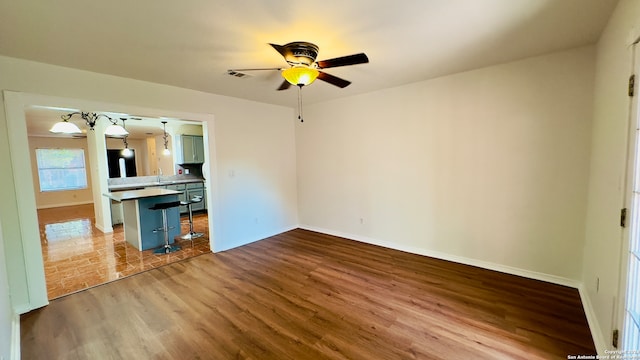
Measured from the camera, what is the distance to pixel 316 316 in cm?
241

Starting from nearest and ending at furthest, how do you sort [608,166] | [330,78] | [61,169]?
[608,166], [330,78], [61,169]

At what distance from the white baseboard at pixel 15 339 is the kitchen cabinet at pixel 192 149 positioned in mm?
5171

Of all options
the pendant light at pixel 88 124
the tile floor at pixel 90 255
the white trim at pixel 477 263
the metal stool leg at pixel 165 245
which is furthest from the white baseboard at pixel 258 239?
the pendant light at pixel 88 124

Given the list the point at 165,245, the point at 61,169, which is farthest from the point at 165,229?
the point at 61,169

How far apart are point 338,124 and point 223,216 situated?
2591mm

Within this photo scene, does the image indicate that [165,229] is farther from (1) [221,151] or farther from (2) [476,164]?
(2) [476,164]

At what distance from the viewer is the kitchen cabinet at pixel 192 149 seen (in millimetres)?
7098

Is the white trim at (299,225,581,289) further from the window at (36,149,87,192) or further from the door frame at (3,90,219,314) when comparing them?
the window at (36,149,87,192)

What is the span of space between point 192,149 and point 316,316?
21.3ft

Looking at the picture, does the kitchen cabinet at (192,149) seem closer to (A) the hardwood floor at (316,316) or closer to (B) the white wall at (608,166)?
(A) the hardwood floor at (316,316)

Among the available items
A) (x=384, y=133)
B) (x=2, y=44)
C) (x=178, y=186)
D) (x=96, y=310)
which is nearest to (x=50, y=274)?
(x=96, y=310)

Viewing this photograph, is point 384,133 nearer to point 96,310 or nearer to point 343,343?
point 343,343

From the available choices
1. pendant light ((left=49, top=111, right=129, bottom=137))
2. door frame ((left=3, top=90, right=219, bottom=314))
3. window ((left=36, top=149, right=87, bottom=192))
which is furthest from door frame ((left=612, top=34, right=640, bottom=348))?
window ((left=36, top=149, right=87, bottom=192))

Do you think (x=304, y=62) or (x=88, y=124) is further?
(x=88, y=124)
